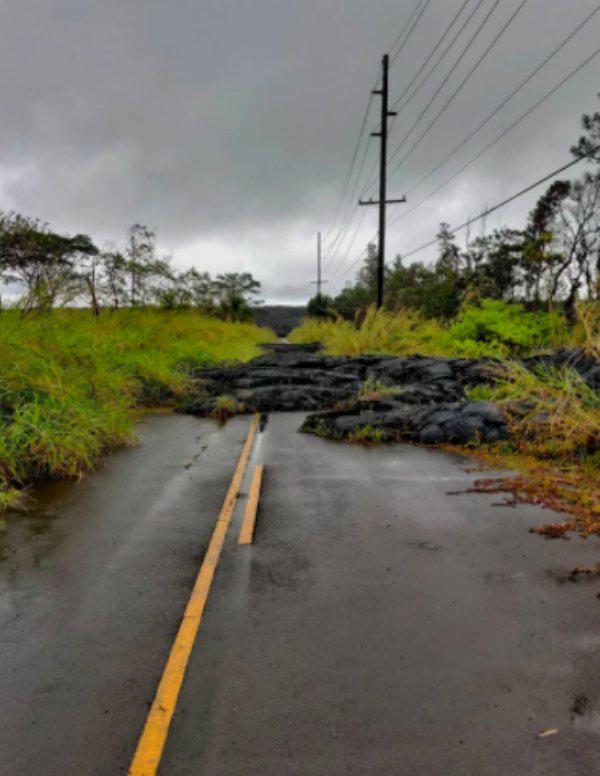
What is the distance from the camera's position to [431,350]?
21.4 metres

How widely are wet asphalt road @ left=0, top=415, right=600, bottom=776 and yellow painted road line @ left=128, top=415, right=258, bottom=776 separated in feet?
0.18

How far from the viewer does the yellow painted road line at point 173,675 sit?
250 cm

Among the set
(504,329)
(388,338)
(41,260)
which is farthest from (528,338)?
(41,260)

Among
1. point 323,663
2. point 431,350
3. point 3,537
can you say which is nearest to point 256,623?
point 323,663

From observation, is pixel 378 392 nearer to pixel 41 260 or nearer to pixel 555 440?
pixel 555 440

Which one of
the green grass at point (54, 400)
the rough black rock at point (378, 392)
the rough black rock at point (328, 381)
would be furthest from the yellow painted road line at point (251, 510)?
the rough black rock at point (328, 381)

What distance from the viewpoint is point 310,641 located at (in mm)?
3473

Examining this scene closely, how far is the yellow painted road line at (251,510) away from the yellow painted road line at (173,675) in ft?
0.65

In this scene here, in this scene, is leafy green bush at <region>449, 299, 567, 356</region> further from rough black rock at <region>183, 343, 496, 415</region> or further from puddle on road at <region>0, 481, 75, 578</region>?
puddle on road at <region>0, 481, 75, 578</region>

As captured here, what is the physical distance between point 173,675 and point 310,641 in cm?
84

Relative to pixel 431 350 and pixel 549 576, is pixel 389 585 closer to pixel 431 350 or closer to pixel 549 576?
pixel 549 576

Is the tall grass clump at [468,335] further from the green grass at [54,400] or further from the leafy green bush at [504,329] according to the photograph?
the green grass at [54,400]

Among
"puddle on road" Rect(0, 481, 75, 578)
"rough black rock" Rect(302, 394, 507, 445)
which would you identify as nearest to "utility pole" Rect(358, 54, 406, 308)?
"rough black rock" Rect(302, 394, 507, 445)

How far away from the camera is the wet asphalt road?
2570mm
